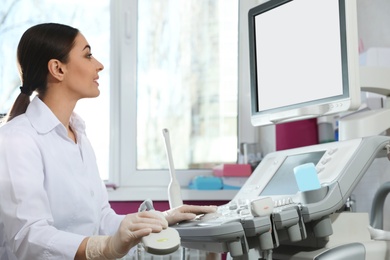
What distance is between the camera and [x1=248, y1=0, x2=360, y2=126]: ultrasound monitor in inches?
62.7

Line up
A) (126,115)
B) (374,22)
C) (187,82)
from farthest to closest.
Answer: (187,82) → (126,115) → (374,22)

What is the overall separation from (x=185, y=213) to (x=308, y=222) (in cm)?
33

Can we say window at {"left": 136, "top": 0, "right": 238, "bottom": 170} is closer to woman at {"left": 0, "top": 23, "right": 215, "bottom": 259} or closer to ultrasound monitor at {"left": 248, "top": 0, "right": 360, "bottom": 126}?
ultrasound monitor at {"left": 248, "top": 0, "right": 360, "bottom": 126}

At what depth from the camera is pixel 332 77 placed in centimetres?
165

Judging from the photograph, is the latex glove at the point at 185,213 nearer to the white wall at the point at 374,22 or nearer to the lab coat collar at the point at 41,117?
the lab coat collar at the point at 41,117

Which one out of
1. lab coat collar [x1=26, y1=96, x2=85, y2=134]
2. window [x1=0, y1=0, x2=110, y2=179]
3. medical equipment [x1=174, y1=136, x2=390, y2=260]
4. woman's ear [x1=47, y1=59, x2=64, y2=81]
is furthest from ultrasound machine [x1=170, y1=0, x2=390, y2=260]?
→ window [x1=0, y1=0, x2=110, y2=179]

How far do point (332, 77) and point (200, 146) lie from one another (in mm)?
1446

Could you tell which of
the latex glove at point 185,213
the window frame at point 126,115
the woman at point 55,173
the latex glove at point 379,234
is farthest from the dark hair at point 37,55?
the window frame at point 126,115

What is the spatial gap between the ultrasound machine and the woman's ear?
577 millimetres

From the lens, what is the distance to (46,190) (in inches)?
62.6

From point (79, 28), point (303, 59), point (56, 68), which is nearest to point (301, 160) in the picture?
point (303, 59)

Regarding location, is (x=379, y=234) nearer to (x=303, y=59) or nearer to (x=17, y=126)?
(x=303, y=59)

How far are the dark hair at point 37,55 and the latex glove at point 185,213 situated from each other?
0.54 meters

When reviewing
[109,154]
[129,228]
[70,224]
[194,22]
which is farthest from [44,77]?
[194,22]
